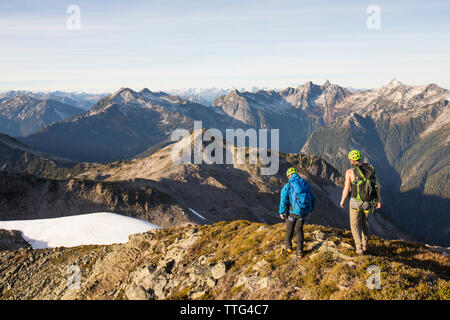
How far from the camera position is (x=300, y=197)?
532 inches

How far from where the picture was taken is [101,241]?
36469 millimetres

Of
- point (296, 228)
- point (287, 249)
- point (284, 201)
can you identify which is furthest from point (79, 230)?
point (296, 228)

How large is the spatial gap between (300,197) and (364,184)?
9.40ft

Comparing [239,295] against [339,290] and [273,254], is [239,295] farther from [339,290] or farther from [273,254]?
[339,290]

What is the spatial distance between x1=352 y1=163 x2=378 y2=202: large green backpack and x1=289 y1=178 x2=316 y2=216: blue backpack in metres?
1.97

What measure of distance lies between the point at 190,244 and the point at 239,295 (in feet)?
24.6

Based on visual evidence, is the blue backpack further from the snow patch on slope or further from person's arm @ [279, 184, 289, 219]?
the snow patch on slope

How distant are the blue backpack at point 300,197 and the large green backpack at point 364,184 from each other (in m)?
1.97

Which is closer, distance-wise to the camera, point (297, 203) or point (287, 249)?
point (297, 203)

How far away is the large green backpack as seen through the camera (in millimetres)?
12547

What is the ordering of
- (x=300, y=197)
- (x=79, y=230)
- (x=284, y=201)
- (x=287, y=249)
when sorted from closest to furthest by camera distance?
(x=300, y=197) → (x=284, y=201) → (x=287, y=249) → (x=79, y=230)

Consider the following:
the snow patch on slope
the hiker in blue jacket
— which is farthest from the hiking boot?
the snow patch on slope

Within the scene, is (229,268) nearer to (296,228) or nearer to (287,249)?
(287,249)
